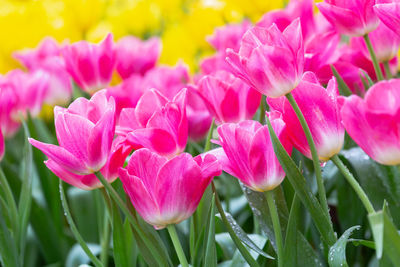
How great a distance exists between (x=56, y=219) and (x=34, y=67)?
1.62 feet

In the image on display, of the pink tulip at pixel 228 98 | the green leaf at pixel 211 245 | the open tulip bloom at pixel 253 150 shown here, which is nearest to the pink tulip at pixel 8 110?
the open tulip bloom at pixel 253 150

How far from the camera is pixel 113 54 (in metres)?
1.08

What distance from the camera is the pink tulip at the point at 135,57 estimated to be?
1311mm

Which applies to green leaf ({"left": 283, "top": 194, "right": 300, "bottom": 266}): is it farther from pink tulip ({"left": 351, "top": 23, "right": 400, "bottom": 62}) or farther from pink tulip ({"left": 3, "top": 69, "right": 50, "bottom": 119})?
pink tulip ({"left": 3, "top": 69, "right": 50, "bottom": 119})

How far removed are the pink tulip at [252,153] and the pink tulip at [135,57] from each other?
0.73 m

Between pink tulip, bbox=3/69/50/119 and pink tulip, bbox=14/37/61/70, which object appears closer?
pink tulip, bbox=3/69/50/119

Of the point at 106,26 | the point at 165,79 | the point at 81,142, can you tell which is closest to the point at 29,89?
the point at 165,79

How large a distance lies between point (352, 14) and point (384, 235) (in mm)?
295

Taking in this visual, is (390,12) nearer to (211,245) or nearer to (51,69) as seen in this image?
(211,245)

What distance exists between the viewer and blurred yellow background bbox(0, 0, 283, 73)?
6.22ft

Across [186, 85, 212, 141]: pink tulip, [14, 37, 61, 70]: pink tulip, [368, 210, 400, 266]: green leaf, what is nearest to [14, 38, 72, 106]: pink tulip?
[14, 37, 61, 70]: pink tulip

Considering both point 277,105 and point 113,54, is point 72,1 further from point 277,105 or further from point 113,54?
point 277,105

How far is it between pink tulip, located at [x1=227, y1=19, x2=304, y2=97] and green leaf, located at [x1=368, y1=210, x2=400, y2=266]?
162 mm

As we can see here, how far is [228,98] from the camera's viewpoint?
2.56 feet
